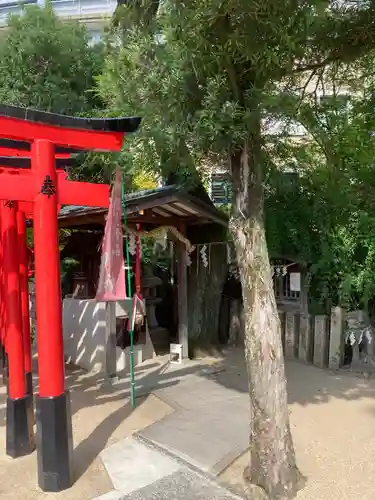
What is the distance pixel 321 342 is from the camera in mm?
8398

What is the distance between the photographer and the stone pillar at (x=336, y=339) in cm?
816

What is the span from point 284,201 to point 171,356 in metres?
3.85

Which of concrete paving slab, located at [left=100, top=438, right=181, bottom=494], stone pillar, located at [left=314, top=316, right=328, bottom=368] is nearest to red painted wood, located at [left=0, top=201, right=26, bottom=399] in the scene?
concrete paving slab, located at [left=100, top=438, right=181, bottom=494]

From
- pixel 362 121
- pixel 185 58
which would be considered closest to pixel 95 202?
pixel 185 58

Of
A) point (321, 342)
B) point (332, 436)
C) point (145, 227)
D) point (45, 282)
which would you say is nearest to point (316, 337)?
point (321, 342)

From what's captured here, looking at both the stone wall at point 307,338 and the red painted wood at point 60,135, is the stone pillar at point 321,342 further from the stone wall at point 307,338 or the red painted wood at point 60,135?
the red painted wood at point 60,135

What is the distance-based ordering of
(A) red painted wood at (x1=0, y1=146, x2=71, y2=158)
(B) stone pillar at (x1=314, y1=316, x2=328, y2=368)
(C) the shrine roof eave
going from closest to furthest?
(A) red painted wood at (x1=0, y1=146, x2=71, y2=158), (C) the shrine roof eave, (B) stone pillar at (x1=314, y1=316, x2=328, y2=368)

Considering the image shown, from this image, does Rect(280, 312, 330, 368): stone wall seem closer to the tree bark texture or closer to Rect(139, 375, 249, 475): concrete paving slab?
the tree bark texture

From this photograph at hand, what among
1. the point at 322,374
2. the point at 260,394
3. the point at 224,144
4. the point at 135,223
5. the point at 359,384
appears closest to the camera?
the point at 260,394

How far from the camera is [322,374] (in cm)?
788

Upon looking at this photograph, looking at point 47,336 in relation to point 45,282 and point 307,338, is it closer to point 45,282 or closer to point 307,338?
point 45,282

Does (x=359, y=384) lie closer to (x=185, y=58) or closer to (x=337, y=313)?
(x=337, y=313)

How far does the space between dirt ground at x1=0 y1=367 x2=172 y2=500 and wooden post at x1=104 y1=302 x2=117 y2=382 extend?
34 cm

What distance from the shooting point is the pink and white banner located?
524 cm
